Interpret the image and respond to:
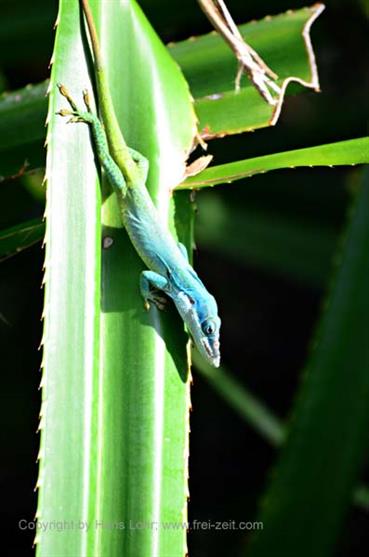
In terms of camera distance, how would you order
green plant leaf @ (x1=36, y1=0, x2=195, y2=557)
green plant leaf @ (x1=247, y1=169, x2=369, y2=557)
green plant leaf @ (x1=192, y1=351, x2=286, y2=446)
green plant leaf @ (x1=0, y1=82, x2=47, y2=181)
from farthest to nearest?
green plant leaf @ (x1=192, y1=351, x2=286, y2=446) < green plant leaf @ (x1=247, y1=169, x2=369, y2=557) < green plant leaf @ (x1=0, y1=82, x2=47, y2=181) < green plant leaf @ (x1=36, y1=0, x2=195, y2=557)

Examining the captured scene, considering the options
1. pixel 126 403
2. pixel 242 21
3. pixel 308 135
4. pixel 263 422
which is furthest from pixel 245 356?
pixel 126 403

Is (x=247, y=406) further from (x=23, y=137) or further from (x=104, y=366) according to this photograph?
(x=104, y=366)

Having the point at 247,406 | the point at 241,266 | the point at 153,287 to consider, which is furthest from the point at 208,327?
the point at 241,266

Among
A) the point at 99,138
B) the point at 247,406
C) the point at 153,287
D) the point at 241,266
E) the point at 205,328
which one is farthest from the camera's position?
the point at 241,266

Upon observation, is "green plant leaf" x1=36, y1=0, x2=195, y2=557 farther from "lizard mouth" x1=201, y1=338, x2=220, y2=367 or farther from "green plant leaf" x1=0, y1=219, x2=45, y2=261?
"lizard mouth" x1=201, y1=338, x2=220, y2=367

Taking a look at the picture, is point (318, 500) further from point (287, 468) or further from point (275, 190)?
point (275, 190)

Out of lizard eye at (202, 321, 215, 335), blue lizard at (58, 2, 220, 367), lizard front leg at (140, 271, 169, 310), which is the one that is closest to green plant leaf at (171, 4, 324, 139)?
blue lizard at (58, 2, 220, 367)
